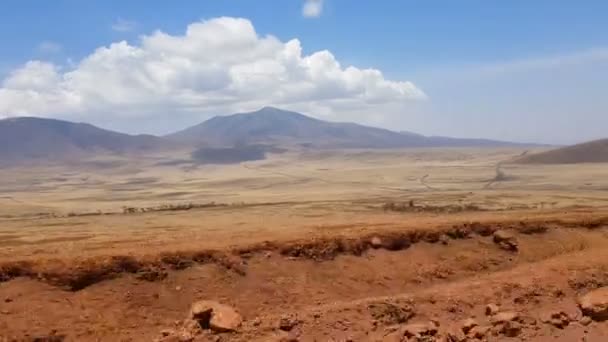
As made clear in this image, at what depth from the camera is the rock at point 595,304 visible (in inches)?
573

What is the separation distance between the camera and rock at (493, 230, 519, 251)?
1909cm

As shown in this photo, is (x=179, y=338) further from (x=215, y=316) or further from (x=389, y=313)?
(x=389, y=313)

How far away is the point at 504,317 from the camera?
14227 millimetres

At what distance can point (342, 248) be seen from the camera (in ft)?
57.7

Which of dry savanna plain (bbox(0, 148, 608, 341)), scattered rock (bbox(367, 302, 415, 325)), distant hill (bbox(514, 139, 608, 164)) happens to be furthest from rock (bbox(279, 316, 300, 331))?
distant hill (bbox(514, 139, 608, 164))

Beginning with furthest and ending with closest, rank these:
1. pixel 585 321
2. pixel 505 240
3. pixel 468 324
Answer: pixel 505 240 < pixel 585 321 < pixel 468 324

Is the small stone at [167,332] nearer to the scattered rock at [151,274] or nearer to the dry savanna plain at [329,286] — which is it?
the dry savanna plain at [329,286]

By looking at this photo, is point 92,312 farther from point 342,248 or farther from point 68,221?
A: point 68,221

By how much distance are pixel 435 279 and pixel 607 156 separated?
11481 centimetres

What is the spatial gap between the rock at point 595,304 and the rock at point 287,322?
659 centimetres

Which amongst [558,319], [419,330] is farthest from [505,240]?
[419,330]

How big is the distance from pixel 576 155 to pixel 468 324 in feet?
393

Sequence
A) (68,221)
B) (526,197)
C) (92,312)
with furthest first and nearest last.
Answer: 1. (526,197)
2. (68,221)
3. (92,312)

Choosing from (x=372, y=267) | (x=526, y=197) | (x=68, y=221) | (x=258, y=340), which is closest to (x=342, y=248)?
(x=372, y=267)
